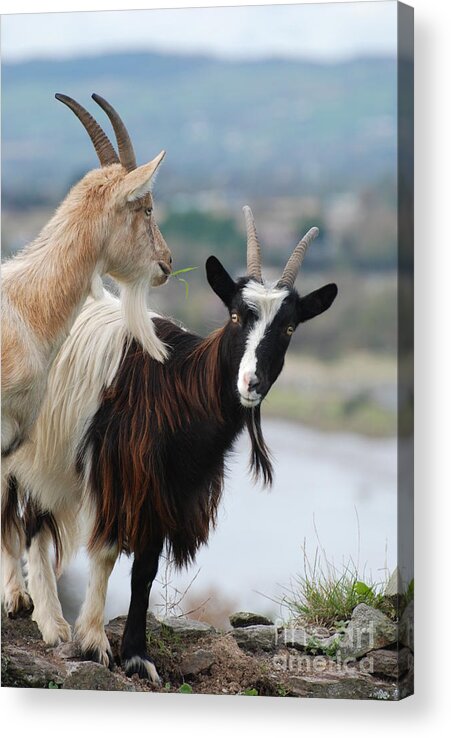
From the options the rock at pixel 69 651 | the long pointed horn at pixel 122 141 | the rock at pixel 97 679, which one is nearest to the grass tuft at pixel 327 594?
the rock at pixel 97 679

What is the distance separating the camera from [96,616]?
546 centimetres

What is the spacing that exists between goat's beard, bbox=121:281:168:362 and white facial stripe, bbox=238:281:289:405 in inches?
15.2

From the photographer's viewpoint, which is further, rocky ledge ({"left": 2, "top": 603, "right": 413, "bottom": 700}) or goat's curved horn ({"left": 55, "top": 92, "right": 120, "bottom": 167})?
goat's curved horn ({"left": 55, "top": 92, "right": 120, "bottom": 167})

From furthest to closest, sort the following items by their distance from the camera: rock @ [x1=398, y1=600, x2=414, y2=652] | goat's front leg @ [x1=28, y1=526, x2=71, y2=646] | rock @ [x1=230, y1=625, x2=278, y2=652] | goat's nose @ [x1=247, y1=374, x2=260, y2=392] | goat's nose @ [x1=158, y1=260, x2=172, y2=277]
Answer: goat's front leg @ [x1=28, y1=526, x2=71, y2=646] → rock @ [x1=230, y1=625, x2=278, y2=652] → goat's nose @ [x1=158, y1=260, x2=172, y2=277] → rock @ [x1=398, y1=600, x2=414, y2=652] → goat's nose @ [x1=247, y1=374, x2=260, y2=392]

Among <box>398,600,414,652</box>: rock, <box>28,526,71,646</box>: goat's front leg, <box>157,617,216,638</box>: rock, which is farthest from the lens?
<box>28,526,71,646</box>: goat's front leg

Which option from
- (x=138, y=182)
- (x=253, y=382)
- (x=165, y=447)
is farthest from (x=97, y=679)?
(x=138, y=182)

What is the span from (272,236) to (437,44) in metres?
0.86

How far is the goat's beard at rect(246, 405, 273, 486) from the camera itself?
5207mm

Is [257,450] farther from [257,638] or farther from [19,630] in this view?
[19,630]

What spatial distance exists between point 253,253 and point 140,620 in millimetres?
1375

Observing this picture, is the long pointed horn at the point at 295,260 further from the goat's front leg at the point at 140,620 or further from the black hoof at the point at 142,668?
the black hoof at the point at 142,668

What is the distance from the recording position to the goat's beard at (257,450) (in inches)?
205

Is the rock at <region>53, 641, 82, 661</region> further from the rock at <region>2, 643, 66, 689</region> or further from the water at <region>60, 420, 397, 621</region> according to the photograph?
the water at <region>60, 420, 397, 621</region>

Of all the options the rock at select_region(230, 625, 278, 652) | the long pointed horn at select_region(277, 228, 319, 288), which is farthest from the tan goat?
the rock at select_region(230, 625, 278, 652)
